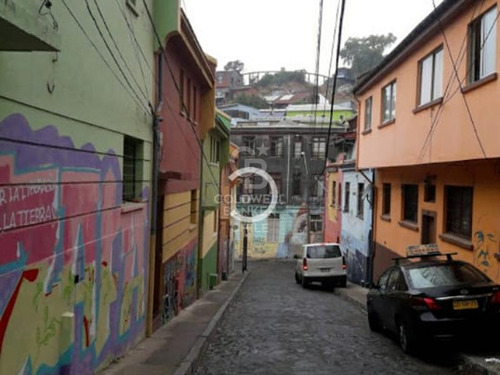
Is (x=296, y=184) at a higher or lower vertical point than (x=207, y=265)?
higher

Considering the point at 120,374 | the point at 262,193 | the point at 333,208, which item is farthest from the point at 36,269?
the point at 262,193

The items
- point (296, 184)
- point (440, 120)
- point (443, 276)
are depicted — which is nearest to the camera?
point (443, 276)

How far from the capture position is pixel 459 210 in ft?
44.1

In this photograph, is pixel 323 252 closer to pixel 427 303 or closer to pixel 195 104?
pixel 195 104

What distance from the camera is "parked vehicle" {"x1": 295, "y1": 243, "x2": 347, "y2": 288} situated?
23016 mm

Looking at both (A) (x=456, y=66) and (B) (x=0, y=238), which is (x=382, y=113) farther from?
(B) (x=0, y=238)

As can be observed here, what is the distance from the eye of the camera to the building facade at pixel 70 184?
4281 millimetres

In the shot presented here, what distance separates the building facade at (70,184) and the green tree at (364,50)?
255 ft

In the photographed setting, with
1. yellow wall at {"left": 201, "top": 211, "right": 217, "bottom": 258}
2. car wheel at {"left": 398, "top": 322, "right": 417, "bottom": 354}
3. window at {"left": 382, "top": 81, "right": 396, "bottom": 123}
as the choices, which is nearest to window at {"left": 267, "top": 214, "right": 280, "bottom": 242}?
yellow wall at {"left": 201, "top": 211, "right": 217, "bottom": 258}

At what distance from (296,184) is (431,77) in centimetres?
3235

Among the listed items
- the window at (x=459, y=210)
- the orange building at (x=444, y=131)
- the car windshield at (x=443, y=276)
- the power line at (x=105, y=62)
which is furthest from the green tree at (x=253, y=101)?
the car windshield at (x=443, y=276)

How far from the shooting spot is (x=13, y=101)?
429 cm

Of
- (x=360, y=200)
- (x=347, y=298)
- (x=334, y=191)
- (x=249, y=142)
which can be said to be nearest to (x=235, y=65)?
(x=249, y=142)

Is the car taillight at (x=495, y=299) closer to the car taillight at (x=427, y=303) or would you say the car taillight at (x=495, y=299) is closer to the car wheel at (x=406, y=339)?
the car taillight at (x=427, y=303)
